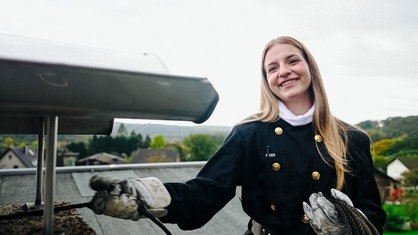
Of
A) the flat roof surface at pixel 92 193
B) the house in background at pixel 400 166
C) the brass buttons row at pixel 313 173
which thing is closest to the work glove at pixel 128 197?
the brass buttons row at pixel 313 173

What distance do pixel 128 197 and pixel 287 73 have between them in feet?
3.28

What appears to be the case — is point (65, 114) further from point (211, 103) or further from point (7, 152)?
point (7, 152)

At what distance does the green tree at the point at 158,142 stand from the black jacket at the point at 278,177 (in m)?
50.0

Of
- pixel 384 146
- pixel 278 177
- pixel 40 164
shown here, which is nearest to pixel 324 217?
pixel 278 177

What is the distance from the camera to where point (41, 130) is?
4.61 ft

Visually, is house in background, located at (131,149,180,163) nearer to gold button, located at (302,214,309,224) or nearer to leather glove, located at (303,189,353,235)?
gold button, located at (302,214,309,224)

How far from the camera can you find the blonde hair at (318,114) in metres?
1.73

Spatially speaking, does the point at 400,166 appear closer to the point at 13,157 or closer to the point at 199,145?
the point at 199,145

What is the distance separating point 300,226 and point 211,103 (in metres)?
0.94

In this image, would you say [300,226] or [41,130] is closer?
[41,130]

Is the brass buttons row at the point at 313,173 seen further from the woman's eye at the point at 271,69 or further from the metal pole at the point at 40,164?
the metal pole at the point at 40,164

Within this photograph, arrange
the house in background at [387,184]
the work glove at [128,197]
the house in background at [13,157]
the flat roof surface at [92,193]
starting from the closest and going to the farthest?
the work glove at [128,197] < the flat roof surface at [92,193] < the house in background at [387,184] < the house in background at [13,157]

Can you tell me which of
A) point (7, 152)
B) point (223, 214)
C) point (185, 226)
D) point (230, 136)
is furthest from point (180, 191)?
point (7, 152)

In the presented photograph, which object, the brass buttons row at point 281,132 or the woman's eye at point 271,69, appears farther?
the woman's eye at point 271,69
